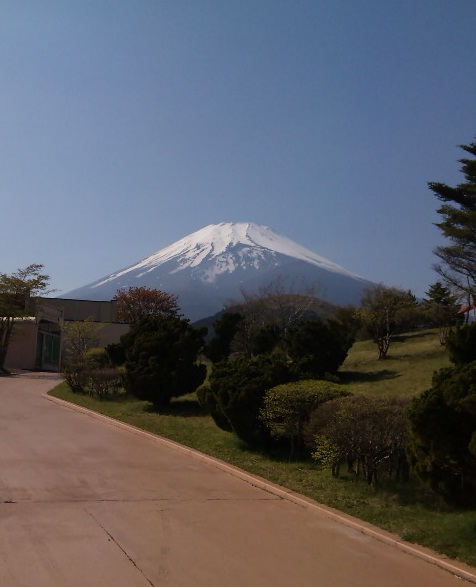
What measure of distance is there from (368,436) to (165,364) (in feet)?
32.6

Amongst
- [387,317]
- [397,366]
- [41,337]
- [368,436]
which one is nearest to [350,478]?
[368,436]

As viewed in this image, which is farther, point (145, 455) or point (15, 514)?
point (145, 455)

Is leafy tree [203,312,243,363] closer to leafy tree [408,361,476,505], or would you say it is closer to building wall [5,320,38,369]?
building wall [5,320,38,369]

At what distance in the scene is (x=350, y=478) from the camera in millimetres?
9203

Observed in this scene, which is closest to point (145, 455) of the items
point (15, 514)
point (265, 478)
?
point (265, 478)

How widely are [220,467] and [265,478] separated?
1.04 metres

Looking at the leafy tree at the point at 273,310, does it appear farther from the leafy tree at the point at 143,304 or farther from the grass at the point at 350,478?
the grass at the point at 350,478

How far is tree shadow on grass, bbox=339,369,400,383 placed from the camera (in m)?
19.0

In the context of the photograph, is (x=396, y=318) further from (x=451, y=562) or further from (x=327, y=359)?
(x=451, y=562)

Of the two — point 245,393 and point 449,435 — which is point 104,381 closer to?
point 245,393

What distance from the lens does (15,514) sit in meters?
6.73

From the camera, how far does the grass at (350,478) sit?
21.6ft

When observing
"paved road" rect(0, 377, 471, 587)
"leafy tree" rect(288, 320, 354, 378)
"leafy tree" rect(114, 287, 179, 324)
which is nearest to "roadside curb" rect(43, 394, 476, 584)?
"paved road" rect(0, 377, 471, 587)

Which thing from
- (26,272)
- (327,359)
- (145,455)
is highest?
(26,272)
